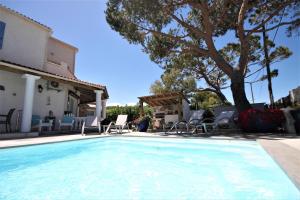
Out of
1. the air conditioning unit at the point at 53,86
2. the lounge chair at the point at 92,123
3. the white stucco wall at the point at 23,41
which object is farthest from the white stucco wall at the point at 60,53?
the lounge chair at the point at 92,123

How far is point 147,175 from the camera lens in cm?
406

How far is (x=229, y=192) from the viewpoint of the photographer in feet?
9.81

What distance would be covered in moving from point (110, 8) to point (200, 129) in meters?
9.73

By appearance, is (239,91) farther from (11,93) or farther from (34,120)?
(11,93)

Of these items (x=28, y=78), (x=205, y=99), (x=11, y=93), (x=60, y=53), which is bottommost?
(x=11, y=93)

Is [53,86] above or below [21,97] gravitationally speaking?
above

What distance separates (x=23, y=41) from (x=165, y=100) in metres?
10.6

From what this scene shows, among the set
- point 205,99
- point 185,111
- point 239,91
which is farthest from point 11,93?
point 205,99

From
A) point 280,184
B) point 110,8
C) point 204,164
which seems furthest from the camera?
point 110,8

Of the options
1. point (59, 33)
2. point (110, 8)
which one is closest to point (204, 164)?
point (110, 8)

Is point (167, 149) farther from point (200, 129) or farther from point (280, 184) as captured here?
point (200, 129)

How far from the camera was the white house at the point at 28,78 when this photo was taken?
9.61 metres

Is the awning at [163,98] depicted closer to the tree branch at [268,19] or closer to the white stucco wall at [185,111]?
the white stucco wall at [185,111]

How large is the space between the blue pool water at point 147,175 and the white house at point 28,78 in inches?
184
